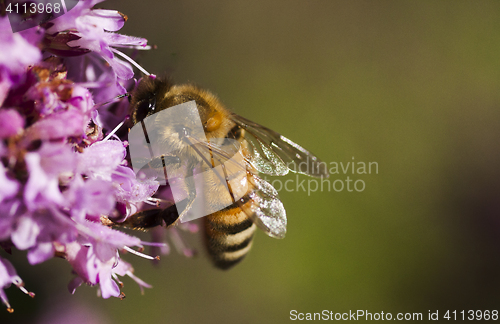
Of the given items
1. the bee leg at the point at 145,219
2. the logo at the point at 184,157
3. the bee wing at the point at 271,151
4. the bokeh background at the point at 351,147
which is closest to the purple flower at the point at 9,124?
the logo at the point at 184,157

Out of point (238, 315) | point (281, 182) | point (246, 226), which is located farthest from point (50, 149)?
point (238, 315)

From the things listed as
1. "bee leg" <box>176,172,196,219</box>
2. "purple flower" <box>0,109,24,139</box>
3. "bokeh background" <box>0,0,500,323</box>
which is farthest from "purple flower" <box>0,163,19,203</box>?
"bokeh background" <box>0,0,500,323</box>

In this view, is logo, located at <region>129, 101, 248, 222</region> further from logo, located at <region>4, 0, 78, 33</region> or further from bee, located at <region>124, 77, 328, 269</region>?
logo, located at <region>4, 0, 78, 33</region>

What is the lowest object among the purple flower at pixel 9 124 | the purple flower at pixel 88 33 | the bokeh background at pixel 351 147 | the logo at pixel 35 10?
the bokeh background at pixel 351 147

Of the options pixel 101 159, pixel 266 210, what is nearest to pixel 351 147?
pixel 266 210

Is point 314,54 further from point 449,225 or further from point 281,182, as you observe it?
point 449,225

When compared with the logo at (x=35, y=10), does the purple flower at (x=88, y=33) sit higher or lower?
lower

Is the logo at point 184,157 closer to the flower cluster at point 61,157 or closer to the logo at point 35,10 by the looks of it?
the flower cluster at point 61,157

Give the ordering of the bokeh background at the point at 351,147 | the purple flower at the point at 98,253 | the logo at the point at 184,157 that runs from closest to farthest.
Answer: the purple flower at the point at 98,253, the logo at the point at 184,157, the bokeh background at the point at 351,147

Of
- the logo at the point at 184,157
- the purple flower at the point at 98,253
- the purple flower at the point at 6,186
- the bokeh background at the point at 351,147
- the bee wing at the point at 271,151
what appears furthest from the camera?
the bokeh background at the point at 351,147
